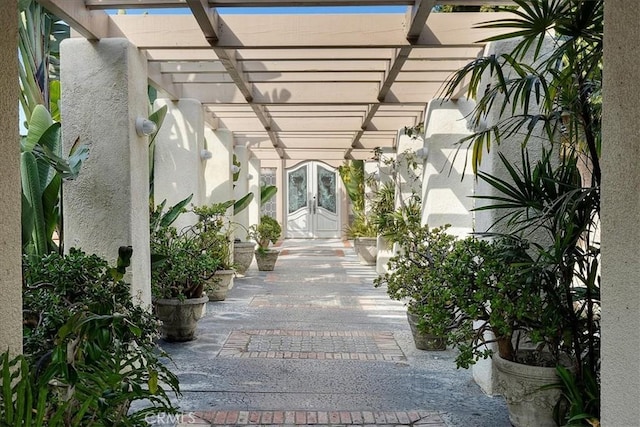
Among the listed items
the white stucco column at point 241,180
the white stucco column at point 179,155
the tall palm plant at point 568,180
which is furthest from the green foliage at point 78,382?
the white stucco column at point 241,180

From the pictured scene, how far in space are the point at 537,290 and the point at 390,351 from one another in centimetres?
248

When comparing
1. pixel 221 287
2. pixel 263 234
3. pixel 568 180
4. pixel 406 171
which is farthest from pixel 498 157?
pixel 263 234

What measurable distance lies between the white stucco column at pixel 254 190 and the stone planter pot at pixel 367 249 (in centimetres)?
267

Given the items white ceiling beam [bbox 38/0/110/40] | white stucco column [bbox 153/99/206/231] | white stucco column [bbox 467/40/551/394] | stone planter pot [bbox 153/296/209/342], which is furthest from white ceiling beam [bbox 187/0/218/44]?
white stucco column [bbox 153/99/206/231]

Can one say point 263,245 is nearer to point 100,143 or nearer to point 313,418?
point 100,143

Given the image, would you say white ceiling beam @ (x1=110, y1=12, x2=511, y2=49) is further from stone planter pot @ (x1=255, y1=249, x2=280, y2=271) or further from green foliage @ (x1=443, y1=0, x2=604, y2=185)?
stone planter pot @ (x1=255, y1=249, x2=280, y2=271)

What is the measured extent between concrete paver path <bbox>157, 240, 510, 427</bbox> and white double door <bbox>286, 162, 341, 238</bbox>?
11.9 metres

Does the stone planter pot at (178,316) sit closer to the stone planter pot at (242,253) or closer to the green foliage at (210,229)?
the green foliage at (210,229)

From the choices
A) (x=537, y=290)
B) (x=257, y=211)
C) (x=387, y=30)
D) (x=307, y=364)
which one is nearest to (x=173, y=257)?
(x=307, y=364)

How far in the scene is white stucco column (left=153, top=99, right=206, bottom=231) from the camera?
731 centimetres

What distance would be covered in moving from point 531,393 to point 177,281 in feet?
11.4

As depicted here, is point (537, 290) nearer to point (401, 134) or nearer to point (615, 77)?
point (615, 77)

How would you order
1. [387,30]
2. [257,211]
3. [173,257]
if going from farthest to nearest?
1. [257,211]
2. [173,257]
3. [387,30]

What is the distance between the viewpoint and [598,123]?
135 inches
